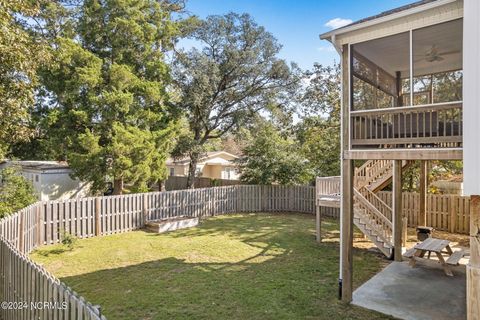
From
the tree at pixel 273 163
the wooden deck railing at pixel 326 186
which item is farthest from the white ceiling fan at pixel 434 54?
the tree at pixel 273 163

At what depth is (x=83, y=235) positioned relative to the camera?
11242 millimetres

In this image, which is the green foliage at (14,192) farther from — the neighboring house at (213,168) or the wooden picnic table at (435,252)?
the neighboring house at (213,168)

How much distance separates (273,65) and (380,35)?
14932 millimetres

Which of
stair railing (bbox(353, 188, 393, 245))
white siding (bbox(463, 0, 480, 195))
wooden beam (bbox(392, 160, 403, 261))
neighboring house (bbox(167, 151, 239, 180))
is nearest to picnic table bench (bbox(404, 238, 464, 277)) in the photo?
wooden beam (bbox(392, 160, 403, 261))

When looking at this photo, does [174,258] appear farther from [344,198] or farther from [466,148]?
[466,148]

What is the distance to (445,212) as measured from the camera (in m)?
13.1

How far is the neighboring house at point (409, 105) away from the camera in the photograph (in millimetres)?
4711

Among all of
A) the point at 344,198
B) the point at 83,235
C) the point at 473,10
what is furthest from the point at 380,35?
the point at 83,235

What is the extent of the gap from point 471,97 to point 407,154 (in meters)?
1.49

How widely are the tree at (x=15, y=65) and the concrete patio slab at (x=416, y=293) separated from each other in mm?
8615

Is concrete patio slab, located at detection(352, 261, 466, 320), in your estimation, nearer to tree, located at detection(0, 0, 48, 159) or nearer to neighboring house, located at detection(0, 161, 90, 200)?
tree, located at detection(0, 0, 48, 159)

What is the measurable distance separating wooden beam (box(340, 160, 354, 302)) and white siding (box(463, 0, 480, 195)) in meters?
2.19

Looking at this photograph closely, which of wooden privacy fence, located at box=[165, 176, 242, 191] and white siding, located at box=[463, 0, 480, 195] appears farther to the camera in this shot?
wooden privacy fence, located at box=[165, 176, 242, 191]

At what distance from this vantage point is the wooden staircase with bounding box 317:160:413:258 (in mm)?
9716
